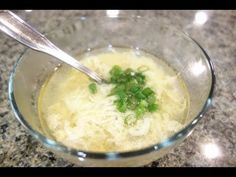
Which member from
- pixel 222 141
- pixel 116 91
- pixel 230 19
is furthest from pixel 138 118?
pixel 230 19

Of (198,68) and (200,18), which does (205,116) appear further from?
(200,18)

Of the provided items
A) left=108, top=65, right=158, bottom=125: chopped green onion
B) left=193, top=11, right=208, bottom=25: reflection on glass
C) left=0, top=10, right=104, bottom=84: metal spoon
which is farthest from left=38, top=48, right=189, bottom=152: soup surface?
left=193, top=11, right=208, bottom=25: reflection on glass

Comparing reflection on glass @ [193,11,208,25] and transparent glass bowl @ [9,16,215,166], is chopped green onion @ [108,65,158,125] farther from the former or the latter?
reflection on glass @ [193,11,208,25]

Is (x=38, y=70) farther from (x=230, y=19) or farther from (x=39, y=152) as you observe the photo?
(x=230, y=19)

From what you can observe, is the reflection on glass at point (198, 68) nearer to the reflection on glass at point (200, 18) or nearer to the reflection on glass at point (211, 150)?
the reflection on glass at point (211, 150)

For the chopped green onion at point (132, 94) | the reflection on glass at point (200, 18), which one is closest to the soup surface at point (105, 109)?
the chopped green onion at point (132, 94)
